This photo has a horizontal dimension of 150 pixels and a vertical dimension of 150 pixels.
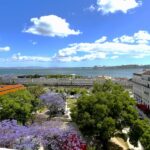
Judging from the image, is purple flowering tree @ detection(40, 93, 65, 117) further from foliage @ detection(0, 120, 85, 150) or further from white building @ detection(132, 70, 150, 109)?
foliage @ detection(0, 120, 85, 150)

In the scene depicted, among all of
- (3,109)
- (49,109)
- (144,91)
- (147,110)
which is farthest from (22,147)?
(144,91)

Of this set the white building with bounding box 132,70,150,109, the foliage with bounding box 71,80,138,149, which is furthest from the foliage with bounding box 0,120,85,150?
the white building with bounding box 132,70,150,109

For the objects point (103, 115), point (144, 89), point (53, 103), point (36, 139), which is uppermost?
point (36, 139)

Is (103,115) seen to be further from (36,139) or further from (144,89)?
(144,89)

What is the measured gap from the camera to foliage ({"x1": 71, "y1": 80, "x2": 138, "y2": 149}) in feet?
121

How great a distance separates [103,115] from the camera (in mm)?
37531

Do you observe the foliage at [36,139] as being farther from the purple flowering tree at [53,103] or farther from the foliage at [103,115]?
the purple flowering tree at [53,103]

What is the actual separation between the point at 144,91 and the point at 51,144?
4643 centimetres

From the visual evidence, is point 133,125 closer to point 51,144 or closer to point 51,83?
point 51,144

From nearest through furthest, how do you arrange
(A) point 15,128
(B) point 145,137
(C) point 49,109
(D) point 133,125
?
(A) point 15,128, (B) point 145,137, (D) point 133,125, (C) point 49,109

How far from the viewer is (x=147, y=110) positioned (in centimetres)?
6297

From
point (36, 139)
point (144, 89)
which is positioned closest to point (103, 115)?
point (36, 139)

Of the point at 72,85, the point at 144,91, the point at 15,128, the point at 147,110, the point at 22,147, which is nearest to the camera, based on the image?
the point at 22,147

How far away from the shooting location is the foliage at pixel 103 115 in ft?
121
